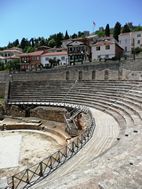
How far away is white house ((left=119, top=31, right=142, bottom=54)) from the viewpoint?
63.6 m

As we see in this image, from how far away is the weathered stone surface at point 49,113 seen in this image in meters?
28.2

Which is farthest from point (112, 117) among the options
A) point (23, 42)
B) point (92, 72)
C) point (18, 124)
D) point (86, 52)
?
point (23, 42)

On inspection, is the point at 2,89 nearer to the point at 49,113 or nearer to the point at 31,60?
the point at 49,113

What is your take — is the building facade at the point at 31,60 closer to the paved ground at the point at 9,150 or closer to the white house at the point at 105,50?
the white house at the point at 105,50

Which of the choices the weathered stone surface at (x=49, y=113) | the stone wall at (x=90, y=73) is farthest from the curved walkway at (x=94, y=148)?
the stone wall at (x=90, y=73)

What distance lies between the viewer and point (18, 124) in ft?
88.3

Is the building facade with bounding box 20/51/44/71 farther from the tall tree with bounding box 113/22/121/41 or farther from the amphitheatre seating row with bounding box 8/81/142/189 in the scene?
the amphitheatre seating row with bounding box 8/81/142/189

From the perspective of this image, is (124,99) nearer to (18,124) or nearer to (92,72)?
(18,124)

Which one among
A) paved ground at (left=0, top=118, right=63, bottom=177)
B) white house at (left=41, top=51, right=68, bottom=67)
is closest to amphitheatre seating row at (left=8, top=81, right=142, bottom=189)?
paved ground at (left=0, top=118, right=63, bottom=177)

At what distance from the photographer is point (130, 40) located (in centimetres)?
6362

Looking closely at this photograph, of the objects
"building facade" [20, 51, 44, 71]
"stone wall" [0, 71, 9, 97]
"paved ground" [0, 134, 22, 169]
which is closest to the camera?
"paved ground" [0, 134, 22, 169]

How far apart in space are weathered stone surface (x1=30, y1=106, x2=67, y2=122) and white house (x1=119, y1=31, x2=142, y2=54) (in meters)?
39.8

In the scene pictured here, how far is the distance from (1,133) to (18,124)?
7.74 ft

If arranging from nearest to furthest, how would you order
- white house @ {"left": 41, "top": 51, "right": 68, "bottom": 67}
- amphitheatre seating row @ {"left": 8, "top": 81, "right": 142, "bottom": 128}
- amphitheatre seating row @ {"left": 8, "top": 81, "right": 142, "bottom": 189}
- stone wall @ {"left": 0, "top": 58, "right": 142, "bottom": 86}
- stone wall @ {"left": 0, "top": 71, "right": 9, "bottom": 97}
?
amphitheatre seating row @ {"left": 8, "top": 81, "right": 142, "bottom": 189}, amphitheatre seating row @ {"left": 8, "top": 81, "right": 142, "bottom": 128}, stone wall @ {"left": 0, "top": 58, "right": 142, "bottom": 86}, stone wall @ {"left": 0, "top": 71, "right": 9, "bottom": 97}, white house @ {"left": 41, "top": 51, "right": 68, "bottom": 67}
